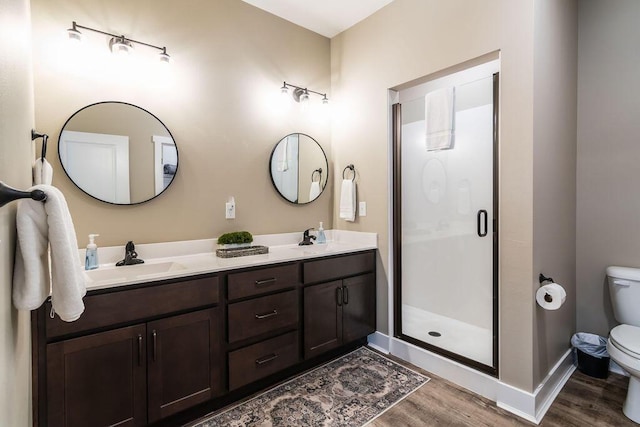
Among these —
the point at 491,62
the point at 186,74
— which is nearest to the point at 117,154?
the point at 186,74

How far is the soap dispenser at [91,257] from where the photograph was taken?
6.14 feet

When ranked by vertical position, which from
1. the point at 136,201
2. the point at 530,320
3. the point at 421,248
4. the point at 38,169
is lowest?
the point at 530,320

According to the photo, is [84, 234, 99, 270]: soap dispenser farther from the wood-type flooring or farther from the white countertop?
the wood-type flooring

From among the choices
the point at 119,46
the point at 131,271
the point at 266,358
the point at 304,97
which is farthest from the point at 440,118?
the point at 131,271

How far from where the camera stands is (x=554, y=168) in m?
2.13

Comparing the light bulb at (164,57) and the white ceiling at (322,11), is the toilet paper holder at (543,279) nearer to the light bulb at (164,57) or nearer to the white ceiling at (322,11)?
the white ceiling at (322,11)

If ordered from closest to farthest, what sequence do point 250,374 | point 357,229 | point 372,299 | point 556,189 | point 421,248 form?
1. point 250,374
2. point 556,189
3. point 421,248
4. point 372,299
5. point 357,229

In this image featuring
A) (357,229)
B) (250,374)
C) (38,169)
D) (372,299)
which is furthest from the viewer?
(357,229)

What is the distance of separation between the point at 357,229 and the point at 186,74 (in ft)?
6.16

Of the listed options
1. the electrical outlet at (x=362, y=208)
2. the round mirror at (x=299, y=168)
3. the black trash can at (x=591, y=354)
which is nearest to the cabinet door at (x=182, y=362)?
the round mirror at (x=299, y=168)

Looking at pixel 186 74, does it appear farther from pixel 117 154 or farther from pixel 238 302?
pixel 238 302

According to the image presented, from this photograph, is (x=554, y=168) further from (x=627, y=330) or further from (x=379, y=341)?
(x=379, y=341)

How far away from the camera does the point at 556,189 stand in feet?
7.11

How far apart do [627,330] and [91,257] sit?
10.9 feet
